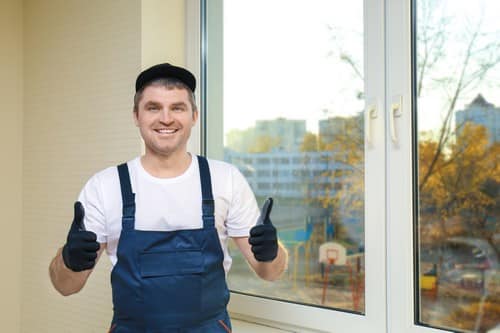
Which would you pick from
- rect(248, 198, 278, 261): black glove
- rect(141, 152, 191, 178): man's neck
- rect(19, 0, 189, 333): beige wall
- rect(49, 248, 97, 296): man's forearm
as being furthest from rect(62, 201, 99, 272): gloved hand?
rect(19, 0, 189, 333): beige wall

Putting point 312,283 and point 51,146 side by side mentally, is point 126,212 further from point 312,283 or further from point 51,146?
point 51,146

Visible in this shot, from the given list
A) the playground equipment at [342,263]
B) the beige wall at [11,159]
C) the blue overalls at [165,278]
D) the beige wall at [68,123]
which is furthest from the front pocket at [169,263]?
the beige wall at [11,159]

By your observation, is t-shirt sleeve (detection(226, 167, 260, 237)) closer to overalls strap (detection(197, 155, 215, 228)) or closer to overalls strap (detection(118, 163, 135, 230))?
overalls strap (detection(197, 155, 215, 228))

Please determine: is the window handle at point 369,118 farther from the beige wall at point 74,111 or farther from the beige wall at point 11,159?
the beige wall at point 11,159

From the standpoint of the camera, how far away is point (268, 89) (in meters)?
2.47

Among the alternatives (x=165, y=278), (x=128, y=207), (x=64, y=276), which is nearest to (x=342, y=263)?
(x=165, y=278)

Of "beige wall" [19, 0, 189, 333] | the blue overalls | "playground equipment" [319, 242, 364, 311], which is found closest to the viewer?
the blue overalls

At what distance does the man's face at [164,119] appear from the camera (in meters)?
1.76

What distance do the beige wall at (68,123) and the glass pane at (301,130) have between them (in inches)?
16.5

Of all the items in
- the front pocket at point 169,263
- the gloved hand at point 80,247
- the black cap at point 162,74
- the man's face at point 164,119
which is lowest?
the front pocket at point 169,263

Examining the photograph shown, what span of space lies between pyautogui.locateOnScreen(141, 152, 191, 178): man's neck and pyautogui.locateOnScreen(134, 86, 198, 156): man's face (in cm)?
2

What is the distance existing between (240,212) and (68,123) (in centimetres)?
135

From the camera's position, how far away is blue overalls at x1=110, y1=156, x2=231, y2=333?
65.7 inches

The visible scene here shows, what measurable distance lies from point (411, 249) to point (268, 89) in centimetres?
92
